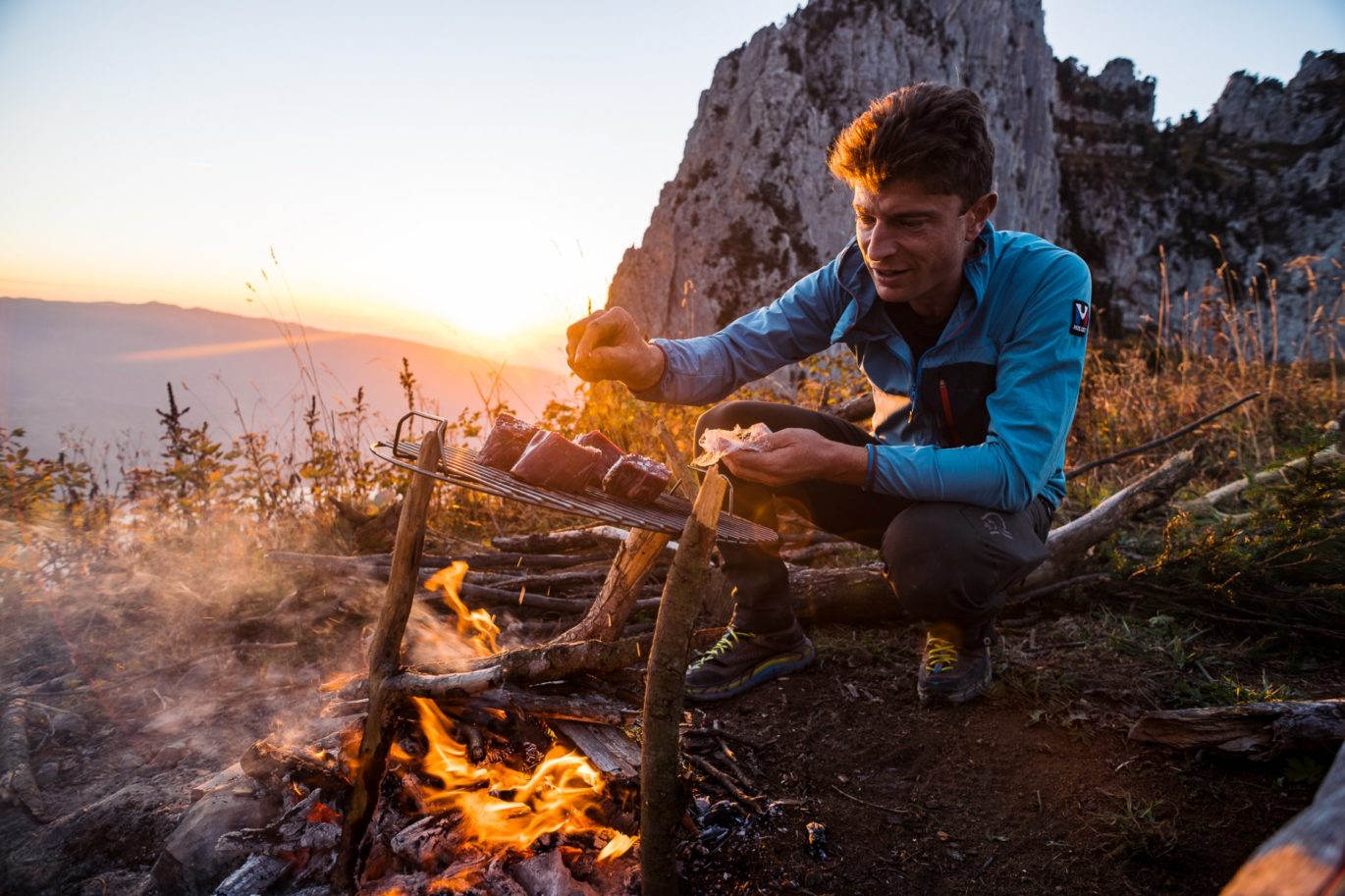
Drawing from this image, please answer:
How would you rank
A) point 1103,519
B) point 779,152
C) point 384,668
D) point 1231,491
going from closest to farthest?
point 384,668
point 1103,519
point 1231,491
point 779,152

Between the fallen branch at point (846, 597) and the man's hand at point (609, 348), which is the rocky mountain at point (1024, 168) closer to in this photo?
the fallen branch at point (846, 597)

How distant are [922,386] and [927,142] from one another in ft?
3.10

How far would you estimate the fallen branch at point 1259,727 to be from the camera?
216 centimetres

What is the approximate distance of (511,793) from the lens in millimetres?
2238

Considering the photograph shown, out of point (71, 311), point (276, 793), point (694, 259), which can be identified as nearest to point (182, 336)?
point (71, 311)

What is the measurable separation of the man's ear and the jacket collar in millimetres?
59

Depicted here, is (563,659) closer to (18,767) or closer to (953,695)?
(953,695)

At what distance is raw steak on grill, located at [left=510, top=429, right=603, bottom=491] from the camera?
205 cm

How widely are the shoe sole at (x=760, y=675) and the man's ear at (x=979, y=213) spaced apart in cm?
199

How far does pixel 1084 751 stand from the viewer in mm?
2533

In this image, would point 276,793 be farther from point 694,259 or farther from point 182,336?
point 182,336

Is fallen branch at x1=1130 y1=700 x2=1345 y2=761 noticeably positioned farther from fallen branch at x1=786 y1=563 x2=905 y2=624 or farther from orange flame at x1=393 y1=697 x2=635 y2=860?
orange flame at x1=393 y1=697 x2=635 y2=860

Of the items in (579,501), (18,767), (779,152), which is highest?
(779,152)

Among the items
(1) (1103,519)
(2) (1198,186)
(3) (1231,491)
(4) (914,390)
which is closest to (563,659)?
(4) (914,390)
